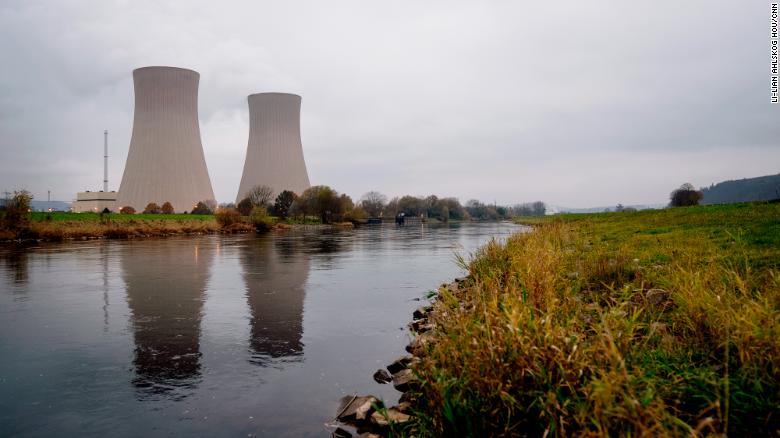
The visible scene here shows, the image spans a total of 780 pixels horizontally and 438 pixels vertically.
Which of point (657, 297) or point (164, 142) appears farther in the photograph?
point (164, 142)

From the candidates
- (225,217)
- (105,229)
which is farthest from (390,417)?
(225,217)

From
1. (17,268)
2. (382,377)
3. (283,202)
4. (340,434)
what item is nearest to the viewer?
(340,434)

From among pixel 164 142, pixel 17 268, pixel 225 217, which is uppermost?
pixel 164 142

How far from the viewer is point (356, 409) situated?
12.1 ft

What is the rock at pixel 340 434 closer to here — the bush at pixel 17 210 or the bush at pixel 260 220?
the bush at pixel 17 210

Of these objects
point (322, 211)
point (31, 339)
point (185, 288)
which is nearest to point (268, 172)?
point (322, 211)

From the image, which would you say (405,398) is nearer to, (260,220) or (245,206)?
(260,220)

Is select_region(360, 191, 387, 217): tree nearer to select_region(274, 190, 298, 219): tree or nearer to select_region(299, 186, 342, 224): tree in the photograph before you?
select_region(299, 186, 342, 224): tree

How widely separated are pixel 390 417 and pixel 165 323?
15.4 ft

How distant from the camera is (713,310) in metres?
3.74

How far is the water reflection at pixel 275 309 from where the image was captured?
538cm

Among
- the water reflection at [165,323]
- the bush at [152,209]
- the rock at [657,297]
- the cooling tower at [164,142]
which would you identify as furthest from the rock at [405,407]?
the bush at [152,209]

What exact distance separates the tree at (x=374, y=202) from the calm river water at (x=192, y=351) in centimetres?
11240

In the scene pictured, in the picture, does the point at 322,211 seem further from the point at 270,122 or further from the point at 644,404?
the point at 644,404
